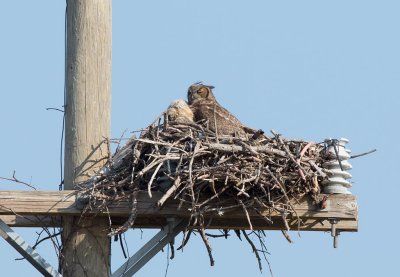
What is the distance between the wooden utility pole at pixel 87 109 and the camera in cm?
762

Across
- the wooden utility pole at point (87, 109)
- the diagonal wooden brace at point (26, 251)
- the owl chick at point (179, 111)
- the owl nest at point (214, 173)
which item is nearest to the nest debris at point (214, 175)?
the owl nest at point (214, 173)

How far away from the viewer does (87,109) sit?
25.6 feet

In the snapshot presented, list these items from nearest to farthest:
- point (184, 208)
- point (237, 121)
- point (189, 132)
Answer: point (184, 208), point (189, 132), point (237, 121)

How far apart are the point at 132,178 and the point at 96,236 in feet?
1.36

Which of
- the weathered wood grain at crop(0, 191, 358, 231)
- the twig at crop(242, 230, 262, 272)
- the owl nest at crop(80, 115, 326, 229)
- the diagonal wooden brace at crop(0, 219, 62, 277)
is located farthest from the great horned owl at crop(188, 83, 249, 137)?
the diagonal wooden brace at crop(0, 219, 62, 277)

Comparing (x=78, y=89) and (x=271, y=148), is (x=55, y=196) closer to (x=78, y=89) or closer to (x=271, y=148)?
(x=78, y=89)

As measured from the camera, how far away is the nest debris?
7.50 meters

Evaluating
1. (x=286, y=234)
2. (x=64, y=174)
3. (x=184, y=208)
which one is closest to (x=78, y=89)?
(x=64, y=174)

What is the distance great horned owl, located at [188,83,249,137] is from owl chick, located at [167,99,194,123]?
0.09 meters

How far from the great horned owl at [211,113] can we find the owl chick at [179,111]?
3.4 inches

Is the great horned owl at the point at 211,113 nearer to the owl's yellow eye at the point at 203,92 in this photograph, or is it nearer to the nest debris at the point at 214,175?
the owl's yellow eye at the point at 203,92

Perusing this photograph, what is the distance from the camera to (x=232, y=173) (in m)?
7.55

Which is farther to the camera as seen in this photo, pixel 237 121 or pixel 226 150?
pixel 237 121

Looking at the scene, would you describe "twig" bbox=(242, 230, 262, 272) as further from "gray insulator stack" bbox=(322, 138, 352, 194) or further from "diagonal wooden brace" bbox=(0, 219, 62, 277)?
"diagonal wooden brace" bbox=(0, 219, 62, 277)
